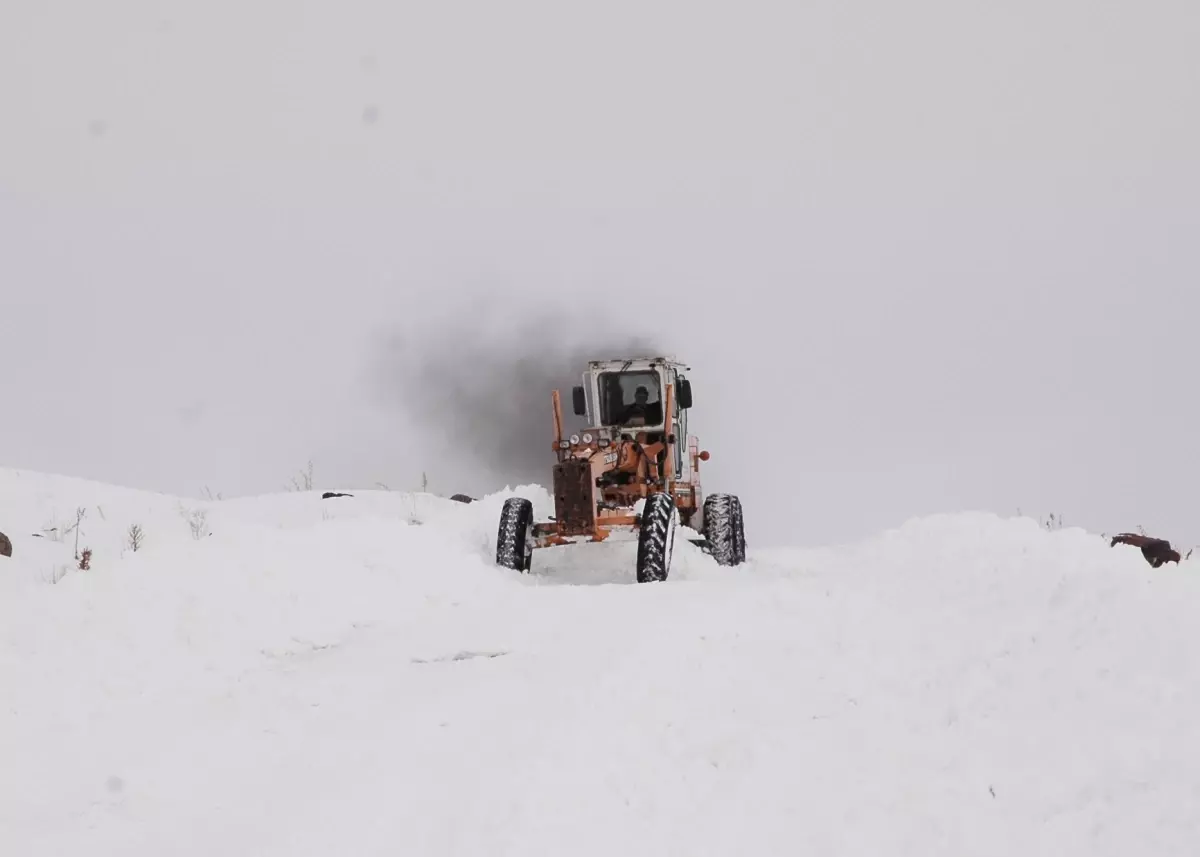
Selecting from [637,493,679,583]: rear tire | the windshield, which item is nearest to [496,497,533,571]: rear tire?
[637,493,679,583]: rear tire

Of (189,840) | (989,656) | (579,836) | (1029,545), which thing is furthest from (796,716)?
(1029,545)

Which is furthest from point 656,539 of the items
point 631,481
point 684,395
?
point 684,395

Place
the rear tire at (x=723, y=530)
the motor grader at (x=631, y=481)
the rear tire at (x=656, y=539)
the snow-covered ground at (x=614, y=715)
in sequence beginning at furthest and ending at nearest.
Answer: the rear tire at (x=723, y=530), the motor grader at (x=631, y=481), the rear tire at (x=656, y=539), the snow-covered ground at (x=614, y=715)

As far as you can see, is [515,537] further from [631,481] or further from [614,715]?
[614,715]

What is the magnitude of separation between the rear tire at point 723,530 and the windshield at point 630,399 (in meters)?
1.59

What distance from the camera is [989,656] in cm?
518

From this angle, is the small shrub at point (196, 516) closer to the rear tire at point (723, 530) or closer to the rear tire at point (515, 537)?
the rear tire at point (515, 537)

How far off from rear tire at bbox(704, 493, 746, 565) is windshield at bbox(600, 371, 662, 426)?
5.21 ft

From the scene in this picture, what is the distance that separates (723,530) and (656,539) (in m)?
2.14

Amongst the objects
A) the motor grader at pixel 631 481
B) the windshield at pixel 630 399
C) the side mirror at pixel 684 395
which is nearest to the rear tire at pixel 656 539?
the motor grader at pixel 631 481

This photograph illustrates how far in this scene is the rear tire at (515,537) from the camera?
11125mm

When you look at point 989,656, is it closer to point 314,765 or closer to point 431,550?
point 314,765

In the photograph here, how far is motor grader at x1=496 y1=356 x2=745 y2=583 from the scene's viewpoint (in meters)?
11.0

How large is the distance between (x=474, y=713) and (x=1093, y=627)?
3337 mm
